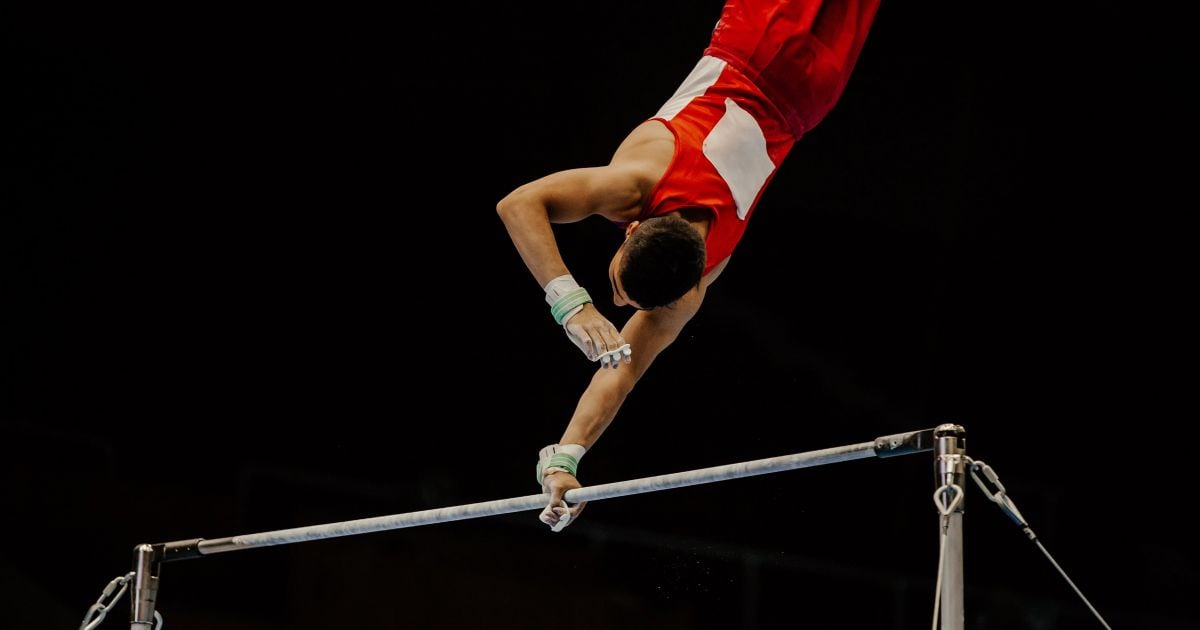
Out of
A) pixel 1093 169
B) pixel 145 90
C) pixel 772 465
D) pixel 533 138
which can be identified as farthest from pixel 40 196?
pixel 1093 169

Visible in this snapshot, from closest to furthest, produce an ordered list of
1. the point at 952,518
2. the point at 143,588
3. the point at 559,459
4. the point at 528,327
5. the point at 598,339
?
the point at 952,518 → the point at 598,339 → the point at 559,459 → the point at 143,588 → the point at 528,327

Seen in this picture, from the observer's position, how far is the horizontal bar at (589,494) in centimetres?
282

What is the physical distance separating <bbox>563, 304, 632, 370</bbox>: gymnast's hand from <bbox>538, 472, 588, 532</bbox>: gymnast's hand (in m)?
0.58

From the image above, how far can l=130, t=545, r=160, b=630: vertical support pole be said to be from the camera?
3.74 metres

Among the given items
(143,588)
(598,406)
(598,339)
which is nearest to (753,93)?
(598,406)

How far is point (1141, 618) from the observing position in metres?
7.54

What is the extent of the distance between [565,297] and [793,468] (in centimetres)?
70

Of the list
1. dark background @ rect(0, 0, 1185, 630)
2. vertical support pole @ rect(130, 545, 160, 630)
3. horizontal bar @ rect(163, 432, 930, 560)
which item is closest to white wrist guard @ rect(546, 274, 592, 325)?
horizontal bar @ rect(163, 432, 930, 560)

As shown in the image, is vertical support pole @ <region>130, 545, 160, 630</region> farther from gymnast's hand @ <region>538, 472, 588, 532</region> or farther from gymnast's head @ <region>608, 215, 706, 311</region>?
gymnast's head @ <region>608, 215, 706, 311</region>

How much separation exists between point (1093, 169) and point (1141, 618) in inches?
108

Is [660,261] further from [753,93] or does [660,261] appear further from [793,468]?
[753,93]

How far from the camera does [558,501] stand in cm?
349

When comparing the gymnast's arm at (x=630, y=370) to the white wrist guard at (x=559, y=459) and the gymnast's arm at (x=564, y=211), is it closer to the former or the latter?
the white wrist guard at (x=559, y=459)

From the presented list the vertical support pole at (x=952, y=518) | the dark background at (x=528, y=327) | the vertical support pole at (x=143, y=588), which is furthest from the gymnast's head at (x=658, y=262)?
the dark background at (x=528, y=327)
